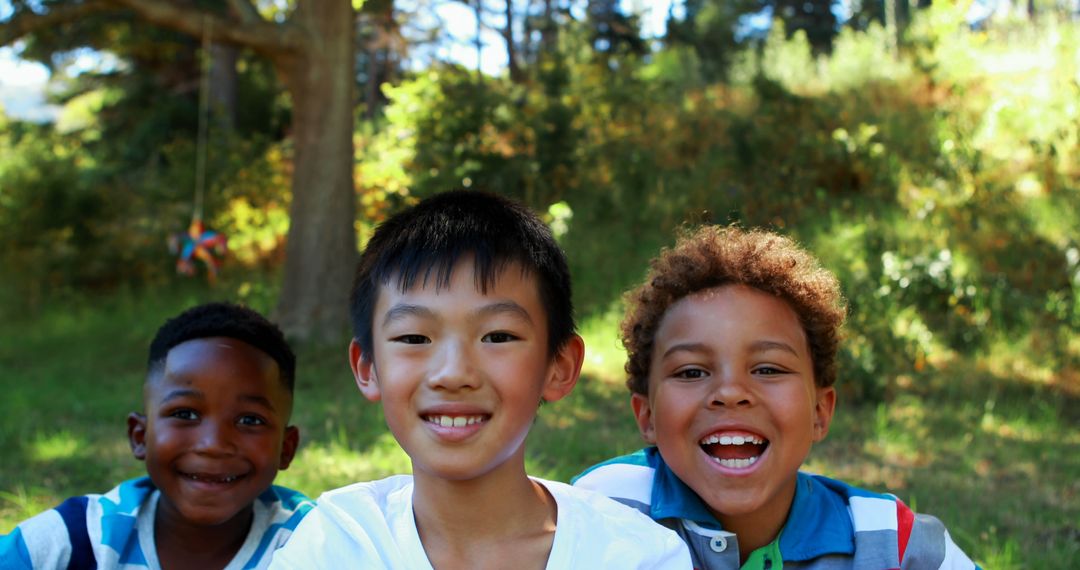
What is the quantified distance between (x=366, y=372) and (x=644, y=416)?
2.38 ft

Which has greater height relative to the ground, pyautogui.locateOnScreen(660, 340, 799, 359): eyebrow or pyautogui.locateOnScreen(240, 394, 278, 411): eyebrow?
pyautogui.locateOnScreen(660, 340, 799, 359): eyebrow

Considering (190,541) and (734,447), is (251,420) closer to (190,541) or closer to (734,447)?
(190,541)

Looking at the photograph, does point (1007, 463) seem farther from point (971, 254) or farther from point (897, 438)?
point (971, 254)

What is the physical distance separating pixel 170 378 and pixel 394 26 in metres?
6.72

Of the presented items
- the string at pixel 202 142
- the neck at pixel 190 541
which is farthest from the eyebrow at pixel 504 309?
the string at pixel 202 142

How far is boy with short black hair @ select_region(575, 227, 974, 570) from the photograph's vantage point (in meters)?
2.10

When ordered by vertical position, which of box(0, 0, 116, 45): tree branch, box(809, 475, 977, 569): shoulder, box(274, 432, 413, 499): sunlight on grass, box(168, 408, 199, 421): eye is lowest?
box(274, 432, 413, 499): sunlight on grass

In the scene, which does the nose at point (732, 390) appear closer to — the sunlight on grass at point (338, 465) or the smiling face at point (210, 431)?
the smiling face at point (210, 431)

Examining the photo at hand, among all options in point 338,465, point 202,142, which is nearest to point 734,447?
point 338,465

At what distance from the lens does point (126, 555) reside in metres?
2.47

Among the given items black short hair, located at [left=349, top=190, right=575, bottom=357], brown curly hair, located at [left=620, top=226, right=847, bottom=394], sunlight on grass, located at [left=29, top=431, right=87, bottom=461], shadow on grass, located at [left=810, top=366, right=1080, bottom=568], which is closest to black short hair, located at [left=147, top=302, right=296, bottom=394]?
black short hair, located at [left=349, top=190, right=575, bottom=357]

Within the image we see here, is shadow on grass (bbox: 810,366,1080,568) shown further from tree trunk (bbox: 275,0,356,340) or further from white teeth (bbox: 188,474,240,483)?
tree trunk (bbox: 275,0,356,340)

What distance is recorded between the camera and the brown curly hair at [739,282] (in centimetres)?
225

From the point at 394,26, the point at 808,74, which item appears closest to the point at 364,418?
the point at 394,26
